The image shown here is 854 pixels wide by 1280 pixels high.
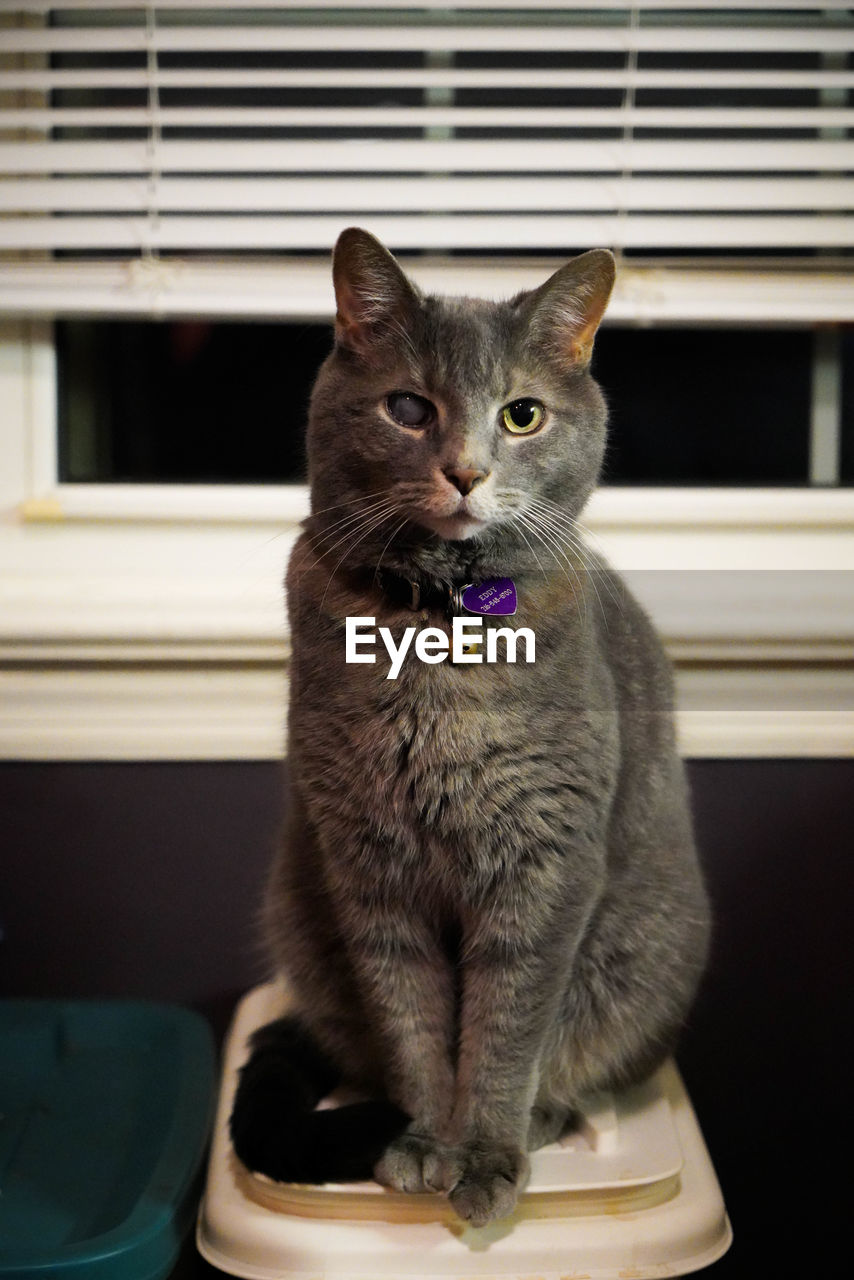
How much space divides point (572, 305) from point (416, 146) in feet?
1.76

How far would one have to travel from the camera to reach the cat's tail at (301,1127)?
2.91 feet

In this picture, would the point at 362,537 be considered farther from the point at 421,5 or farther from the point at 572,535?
the point at 421,5

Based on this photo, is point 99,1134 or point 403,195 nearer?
point 99,1134

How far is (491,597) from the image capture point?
0.90 metres

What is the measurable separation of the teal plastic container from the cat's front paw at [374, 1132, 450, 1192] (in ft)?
0.63

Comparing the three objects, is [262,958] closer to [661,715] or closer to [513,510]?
[661,715]

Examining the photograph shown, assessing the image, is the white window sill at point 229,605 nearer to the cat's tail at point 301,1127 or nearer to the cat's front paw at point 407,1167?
the cat's tail at point 301,1127

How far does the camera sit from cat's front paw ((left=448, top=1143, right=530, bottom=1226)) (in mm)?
854

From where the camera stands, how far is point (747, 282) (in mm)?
1330

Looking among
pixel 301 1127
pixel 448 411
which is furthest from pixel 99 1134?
pixel 448 411

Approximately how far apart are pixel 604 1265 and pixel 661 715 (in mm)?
458

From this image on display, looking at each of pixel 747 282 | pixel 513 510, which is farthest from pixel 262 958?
pixel 747 282

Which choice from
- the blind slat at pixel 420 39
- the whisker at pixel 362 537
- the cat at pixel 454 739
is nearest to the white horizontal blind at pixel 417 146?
the blind slat at pixel 420 39

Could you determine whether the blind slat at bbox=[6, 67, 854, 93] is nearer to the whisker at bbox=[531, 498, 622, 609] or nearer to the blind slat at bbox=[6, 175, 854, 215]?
the blind slat at bbox=[6, 175, 854, 215]
